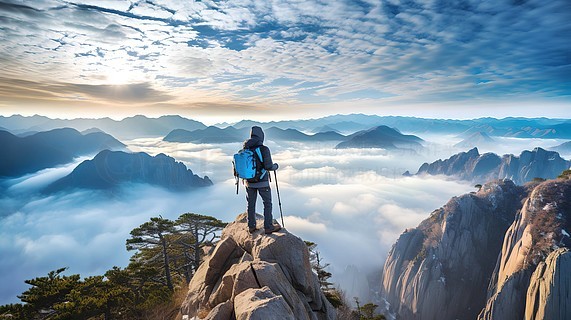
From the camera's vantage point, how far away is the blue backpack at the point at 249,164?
9.37m

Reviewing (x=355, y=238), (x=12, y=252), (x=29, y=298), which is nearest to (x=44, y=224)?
(x=12, y=252)

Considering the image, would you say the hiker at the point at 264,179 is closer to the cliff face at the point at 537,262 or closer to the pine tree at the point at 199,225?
the pine tree at the point at 199,225

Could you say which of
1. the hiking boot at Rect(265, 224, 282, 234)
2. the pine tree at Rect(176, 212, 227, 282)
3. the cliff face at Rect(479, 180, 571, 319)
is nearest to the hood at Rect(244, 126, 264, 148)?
the hiking boot at Rect(265, 224, 282, 234)

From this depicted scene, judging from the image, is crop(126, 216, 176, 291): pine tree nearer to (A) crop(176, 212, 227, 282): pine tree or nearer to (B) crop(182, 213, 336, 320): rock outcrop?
(A) crop(176, 212, 227, 282): pine tree

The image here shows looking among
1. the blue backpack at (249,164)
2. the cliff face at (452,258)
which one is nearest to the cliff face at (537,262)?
the cliff face at (452,258)

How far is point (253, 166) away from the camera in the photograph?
9461 mm

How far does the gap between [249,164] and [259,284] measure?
418 centimetres

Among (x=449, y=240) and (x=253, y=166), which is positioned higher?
(x=253, y=166)

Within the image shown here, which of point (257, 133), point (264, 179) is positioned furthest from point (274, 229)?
point (257, 133)

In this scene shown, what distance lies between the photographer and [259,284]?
6.93 m

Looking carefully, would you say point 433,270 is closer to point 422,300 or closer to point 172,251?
point 422,300

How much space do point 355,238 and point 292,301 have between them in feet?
602

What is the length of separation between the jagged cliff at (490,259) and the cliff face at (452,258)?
8.4 inches

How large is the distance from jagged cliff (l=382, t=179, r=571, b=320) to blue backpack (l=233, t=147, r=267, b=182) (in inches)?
2230
